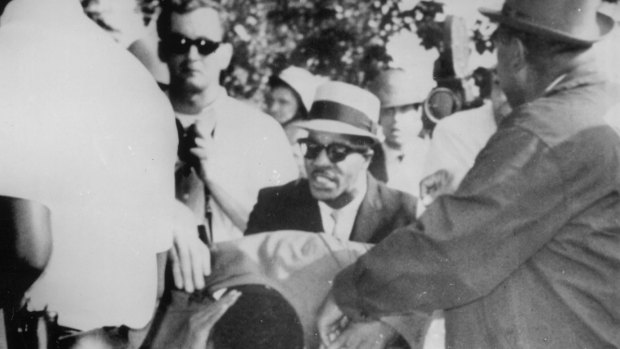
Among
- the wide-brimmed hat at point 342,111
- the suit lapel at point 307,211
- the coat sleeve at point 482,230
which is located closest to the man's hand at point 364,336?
the coat sleeve at point 482,230

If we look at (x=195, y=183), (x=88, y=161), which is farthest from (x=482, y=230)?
(x=88, y=161)

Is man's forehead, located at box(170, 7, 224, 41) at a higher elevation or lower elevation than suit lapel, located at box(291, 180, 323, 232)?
higher

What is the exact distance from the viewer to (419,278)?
8.64ft

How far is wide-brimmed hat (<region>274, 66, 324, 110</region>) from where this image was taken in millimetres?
3059

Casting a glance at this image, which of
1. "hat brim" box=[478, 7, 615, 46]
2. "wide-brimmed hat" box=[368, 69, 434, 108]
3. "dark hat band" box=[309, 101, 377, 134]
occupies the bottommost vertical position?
"dark hat band" box=[309, 101, 377, 134]

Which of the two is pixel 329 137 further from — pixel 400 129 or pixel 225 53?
pixel 225 53

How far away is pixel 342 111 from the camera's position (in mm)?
3049

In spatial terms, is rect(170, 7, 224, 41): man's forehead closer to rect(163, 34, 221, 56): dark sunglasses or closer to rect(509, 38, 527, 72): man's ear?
rect(163, 34, 221, 56): dark sunglasses

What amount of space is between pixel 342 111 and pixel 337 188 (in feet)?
1.02

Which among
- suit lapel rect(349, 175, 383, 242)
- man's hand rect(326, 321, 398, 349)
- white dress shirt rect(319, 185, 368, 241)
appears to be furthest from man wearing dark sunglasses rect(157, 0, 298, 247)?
man's hand rect(326, 321, 398, 349)

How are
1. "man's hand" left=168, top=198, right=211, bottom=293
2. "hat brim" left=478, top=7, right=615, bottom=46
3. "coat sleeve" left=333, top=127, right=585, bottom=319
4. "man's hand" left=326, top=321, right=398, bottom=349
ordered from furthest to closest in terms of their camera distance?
"man's hand" left=168, top=198, right=211, bottom=293, "man's hand" left=326, top=321, right=398, bottom=349, "hat brim" left=478, top=7, right=615, bottom=46, "coat sleeve" left=333, top=127, right=585, bottom=319

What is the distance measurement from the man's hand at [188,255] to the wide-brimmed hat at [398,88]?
91cm

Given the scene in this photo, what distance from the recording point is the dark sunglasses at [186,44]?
3068mm

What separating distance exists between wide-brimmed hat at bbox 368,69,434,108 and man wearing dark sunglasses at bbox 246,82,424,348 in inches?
2.1
